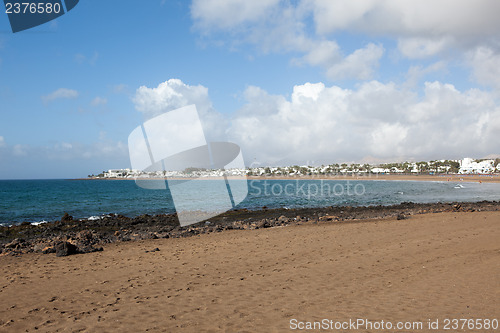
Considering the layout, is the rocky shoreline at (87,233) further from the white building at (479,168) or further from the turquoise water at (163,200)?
the white building at (479,168)

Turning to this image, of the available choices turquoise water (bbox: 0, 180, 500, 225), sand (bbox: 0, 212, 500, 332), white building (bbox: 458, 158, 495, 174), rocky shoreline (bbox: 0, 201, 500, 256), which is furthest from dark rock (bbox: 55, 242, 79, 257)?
white building (bbox: 458, 158, 495, 174)

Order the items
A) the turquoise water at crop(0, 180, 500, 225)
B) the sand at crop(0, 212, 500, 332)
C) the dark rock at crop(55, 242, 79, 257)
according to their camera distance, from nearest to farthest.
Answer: the sand at crop(0, 212, 500, 332) < the dark rock at crop(55, 242, 79, 257) < the turquoise water at crop(0, 180, 500, 225)

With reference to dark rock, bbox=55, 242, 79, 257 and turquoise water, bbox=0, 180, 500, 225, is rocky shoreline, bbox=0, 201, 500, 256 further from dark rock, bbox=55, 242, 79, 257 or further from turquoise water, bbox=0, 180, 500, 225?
turquoise water, bbox=0, 180, 500, 225

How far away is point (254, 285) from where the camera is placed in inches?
297

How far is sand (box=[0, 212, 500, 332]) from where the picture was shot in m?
5.61

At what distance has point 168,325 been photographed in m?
5.45

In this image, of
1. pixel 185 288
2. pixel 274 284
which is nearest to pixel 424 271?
pixel 274 284

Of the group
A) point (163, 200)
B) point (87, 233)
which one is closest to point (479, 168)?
point (163, 200)

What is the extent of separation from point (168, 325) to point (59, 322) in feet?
6.59

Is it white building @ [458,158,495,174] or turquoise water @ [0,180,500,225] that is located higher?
turquoise water @ [0,180,500,225]

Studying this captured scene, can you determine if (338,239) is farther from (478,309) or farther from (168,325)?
(168,325)

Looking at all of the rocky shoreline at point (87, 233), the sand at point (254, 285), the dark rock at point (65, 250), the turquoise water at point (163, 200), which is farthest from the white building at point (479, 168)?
the dark rock at point (65, 250)

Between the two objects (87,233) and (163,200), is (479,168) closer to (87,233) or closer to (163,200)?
(163,200)

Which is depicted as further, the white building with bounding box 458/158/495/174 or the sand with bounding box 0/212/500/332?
the white building with bounding box 458/158/495/174
